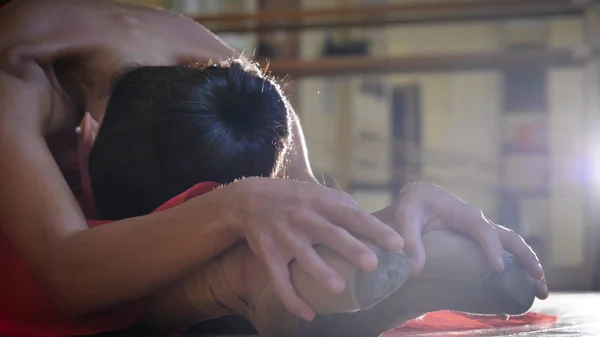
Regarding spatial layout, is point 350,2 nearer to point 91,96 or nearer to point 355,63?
point 355,63

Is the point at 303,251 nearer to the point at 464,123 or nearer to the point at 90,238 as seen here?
the point at 90,238

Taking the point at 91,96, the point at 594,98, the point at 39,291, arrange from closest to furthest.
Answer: the point at 39,291 → the point at 91,96 → the point at 594,98

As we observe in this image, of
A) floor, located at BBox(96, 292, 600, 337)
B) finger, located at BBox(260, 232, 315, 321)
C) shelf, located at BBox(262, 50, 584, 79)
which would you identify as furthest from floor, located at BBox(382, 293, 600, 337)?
shelf, located at BBox(262, 50, 584, 79)

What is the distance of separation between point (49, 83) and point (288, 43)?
1340mm

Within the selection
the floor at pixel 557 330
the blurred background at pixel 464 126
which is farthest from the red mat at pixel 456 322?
the blurred background at pixel 464 126

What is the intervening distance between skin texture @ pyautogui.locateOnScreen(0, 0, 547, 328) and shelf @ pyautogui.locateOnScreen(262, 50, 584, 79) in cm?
96

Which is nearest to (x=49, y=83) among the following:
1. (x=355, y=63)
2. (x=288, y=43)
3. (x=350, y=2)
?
(x=355, y=63)

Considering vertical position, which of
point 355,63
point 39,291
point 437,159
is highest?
point 355,63

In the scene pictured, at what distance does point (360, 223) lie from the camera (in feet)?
1.76

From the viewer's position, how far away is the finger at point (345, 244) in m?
0.50

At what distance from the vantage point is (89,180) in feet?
2.84

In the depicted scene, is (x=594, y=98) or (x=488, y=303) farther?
(x=594, y=98)

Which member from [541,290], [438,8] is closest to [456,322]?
[541,290]

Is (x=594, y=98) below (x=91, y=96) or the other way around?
below
